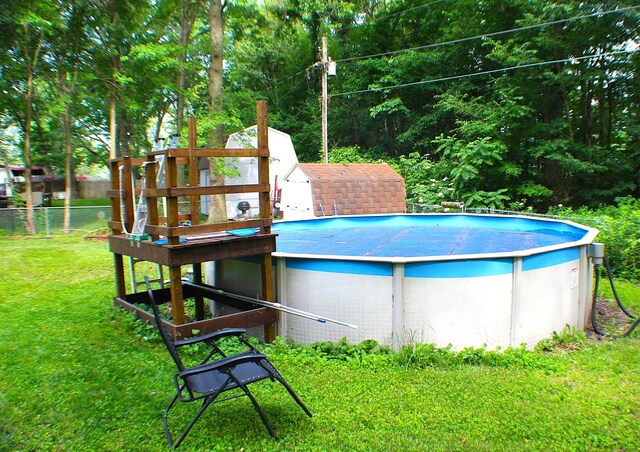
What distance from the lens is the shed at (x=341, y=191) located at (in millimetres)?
14758

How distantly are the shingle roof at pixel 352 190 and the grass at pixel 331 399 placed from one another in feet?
32.3

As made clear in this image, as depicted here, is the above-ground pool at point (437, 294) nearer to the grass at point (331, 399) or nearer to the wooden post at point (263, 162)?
the grass at point (331, 399)

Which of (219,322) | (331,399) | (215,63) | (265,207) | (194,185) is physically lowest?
(331,399)

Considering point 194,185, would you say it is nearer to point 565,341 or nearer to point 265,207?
point 265,207

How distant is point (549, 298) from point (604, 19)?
14946 mm

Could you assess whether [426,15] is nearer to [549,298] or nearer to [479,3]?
[479,3]

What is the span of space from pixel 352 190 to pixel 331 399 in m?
11.8

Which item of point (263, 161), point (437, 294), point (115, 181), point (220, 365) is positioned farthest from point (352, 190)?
point (220, 365)

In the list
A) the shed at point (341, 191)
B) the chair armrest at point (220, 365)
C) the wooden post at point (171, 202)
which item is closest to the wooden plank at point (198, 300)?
the wooden post at point (171, 202)

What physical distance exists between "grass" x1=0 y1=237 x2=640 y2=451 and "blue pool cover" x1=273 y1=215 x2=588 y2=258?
1896 mm

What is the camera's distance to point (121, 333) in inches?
209

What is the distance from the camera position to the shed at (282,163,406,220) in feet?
48.4

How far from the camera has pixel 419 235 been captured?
8.91 metres

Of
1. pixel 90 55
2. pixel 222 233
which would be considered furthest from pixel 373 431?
pixel 90 55
